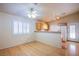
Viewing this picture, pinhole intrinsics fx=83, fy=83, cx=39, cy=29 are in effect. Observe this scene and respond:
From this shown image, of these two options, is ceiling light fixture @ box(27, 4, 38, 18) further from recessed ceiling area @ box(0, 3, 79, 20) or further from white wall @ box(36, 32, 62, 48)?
white wall @ box(36, 32, 62, 48)

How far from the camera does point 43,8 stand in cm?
170

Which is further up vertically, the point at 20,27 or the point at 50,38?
the point at 20,27

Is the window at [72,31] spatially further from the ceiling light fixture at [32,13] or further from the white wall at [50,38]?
the ceiling light fixture at [32,13]

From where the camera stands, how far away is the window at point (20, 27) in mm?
1762

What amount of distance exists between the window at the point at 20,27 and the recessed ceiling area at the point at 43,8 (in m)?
0.19

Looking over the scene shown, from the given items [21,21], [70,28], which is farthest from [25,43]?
[70,28]

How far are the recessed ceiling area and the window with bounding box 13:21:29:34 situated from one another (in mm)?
191

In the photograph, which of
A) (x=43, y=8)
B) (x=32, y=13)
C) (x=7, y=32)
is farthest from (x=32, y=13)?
(x=7, y=32)

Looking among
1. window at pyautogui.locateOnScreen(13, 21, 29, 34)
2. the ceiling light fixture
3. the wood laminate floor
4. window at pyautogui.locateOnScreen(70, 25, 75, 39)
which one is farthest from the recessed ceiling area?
the wood laminate floor

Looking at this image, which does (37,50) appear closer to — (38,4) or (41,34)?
(41,34)

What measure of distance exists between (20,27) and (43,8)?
0.63 m

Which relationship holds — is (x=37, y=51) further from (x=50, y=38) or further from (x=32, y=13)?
(x=32, y=13)

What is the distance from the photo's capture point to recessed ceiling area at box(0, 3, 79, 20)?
64.4 inches

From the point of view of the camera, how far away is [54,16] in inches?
71.1
